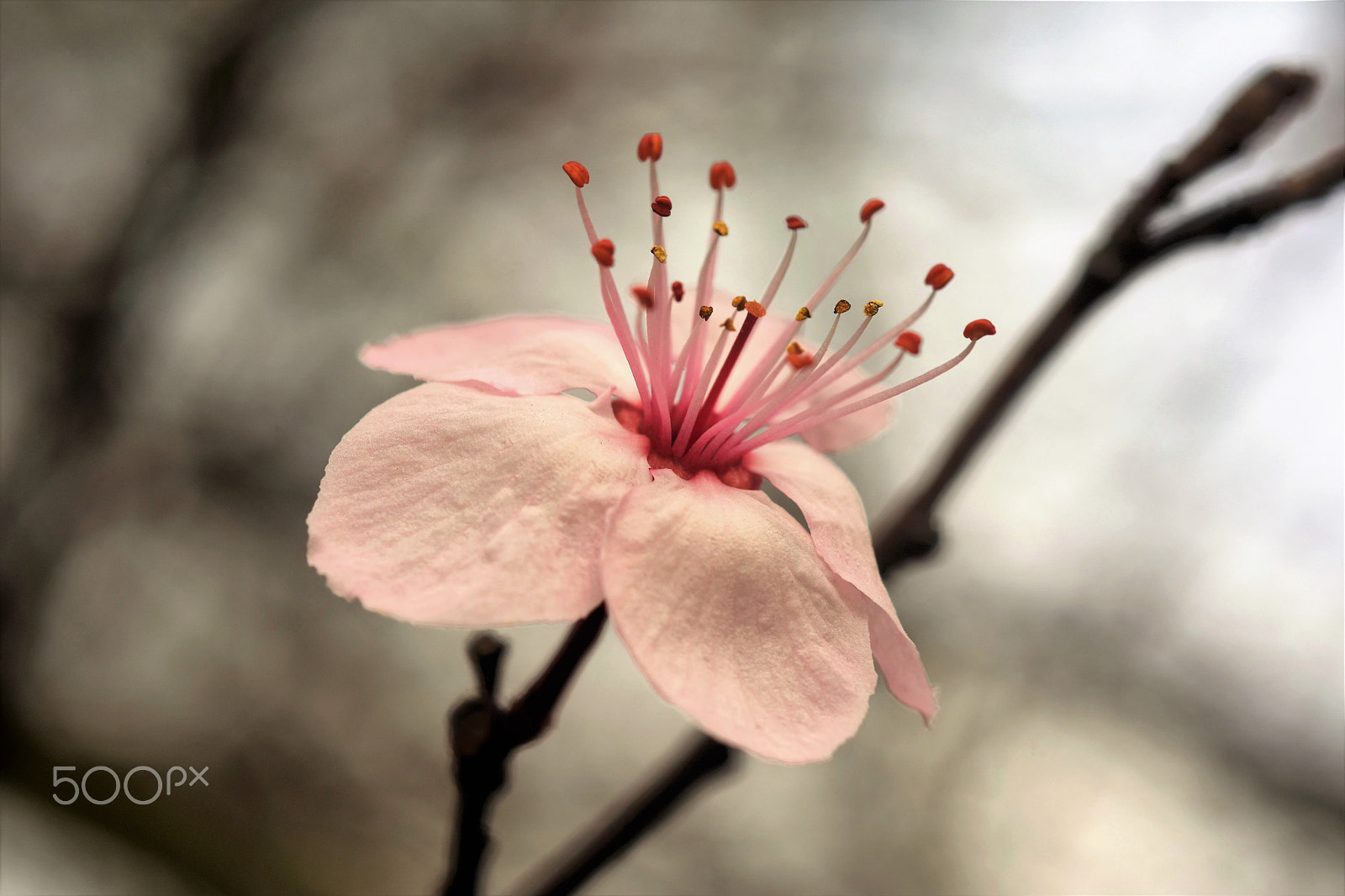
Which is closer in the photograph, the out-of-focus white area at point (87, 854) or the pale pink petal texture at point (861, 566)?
the pale pink petal texture at point (861, 566)

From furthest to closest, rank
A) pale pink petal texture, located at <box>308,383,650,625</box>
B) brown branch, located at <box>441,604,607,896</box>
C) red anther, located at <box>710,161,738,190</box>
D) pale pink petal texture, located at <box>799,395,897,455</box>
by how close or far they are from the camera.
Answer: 1. pale pink petal texture, located at <box>799,395,897,455</box>
2. red anther, located at <box>710,161,738,190</box>
3. brown branch, located at <box>441,604,607,896</box>
4. pale pink petal texture, located at <box>308,383,650,625</box>

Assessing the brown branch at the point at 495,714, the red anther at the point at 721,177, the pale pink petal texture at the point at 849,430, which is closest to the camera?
the brown branch at the point at 495,714

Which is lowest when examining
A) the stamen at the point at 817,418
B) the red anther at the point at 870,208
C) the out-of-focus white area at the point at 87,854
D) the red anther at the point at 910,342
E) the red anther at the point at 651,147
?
the out-of-focus white area at the point at 87,854

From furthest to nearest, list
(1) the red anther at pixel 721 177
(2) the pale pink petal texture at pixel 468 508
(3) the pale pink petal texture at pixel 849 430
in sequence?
(3) the pale pink petal texture at pixel 849 430
(1) the red anther at pixel 721 177
(2) the pale pink petal texture at pixel 468 508

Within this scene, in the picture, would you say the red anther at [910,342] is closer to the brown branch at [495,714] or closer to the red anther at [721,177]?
the red anther at [721,177]

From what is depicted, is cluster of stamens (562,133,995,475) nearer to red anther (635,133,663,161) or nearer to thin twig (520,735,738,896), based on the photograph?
red anther (635,133,663,161)

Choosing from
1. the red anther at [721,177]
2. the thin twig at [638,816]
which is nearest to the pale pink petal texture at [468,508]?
the red anther at [721,177]

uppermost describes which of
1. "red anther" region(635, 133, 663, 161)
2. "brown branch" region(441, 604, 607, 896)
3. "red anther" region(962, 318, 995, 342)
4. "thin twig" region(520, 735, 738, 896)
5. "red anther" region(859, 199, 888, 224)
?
"red anther" region(859, 199, 888, 224)

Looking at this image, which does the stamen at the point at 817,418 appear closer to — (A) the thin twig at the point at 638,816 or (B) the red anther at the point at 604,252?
(B) the red anther at the point at 604,252

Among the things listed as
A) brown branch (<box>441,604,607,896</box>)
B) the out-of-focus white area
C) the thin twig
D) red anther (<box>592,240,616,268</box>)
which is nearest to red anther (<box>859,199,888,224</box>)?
red anther (<box>592,240,616,268</box>)

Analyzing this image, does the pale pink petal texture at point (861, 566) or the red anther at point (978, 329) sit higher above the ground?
the red anther at point (978, 329)
